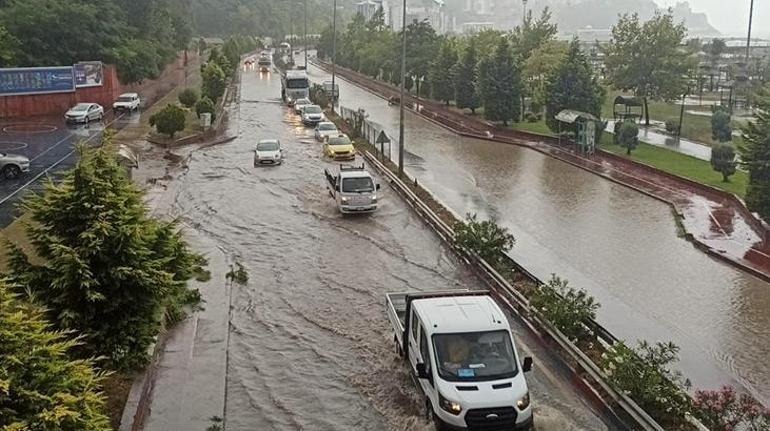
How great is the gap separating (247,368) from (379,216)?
39.6 feet

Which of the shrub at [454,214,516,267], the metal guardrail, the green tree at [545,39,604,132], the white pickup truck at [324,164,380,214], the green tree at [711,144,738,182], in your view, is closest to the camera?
the metal guardrail

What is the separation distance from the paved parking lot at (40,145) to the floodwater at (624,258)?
14269 millimetres

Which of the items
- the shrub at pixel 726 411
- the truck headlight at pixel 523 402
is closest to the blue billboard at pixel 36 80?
the truck headlight at pixel 523 402

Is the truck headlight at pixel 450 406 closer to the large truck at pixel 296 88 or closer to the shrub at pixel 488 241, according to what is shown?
the shrub at pixel 488 241

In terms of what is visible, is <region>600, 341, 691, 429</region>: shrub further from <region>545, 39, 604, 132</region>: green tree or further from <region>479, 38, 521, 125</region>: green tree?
<region>479, 38, 521, 125</region>: green tree

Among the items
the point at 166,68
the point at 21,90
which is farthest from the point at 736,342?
the point at 166,68

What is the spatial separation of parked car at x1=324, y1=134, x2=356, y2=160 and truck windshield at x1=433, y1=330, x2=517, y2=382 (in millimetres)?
24504

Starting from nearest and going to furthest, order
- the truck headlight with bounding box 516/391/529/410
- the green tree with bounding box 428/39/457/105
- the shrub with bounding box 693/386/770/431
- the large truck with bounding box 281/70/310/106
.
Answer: the shrub with bounding box 693/386/770/431 < the truck headlight with bounding box 516/391/529/410 < the green tree with bounding box 428/39/457/105 < the large truck with bounding box 281/70/310/106

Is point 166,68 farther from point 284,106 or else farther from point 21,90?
point 21,90

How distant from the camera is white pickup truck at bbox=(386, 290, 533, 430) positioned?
Result: 408 inches

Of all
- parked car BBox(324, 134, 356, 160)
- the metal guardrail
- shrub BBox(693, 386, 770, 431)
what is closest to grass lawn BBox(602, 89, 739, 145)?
parked car BBox(324, 134, 356, 160)

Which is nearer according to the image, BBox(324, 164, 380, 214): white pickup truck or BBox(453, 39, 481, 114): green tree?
BBox(324, 164, 380, 214): white pickup truck

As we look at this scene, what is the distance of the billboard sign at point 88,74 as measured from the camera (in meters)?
50.1

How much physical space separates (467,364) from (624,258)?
36.3 feet
